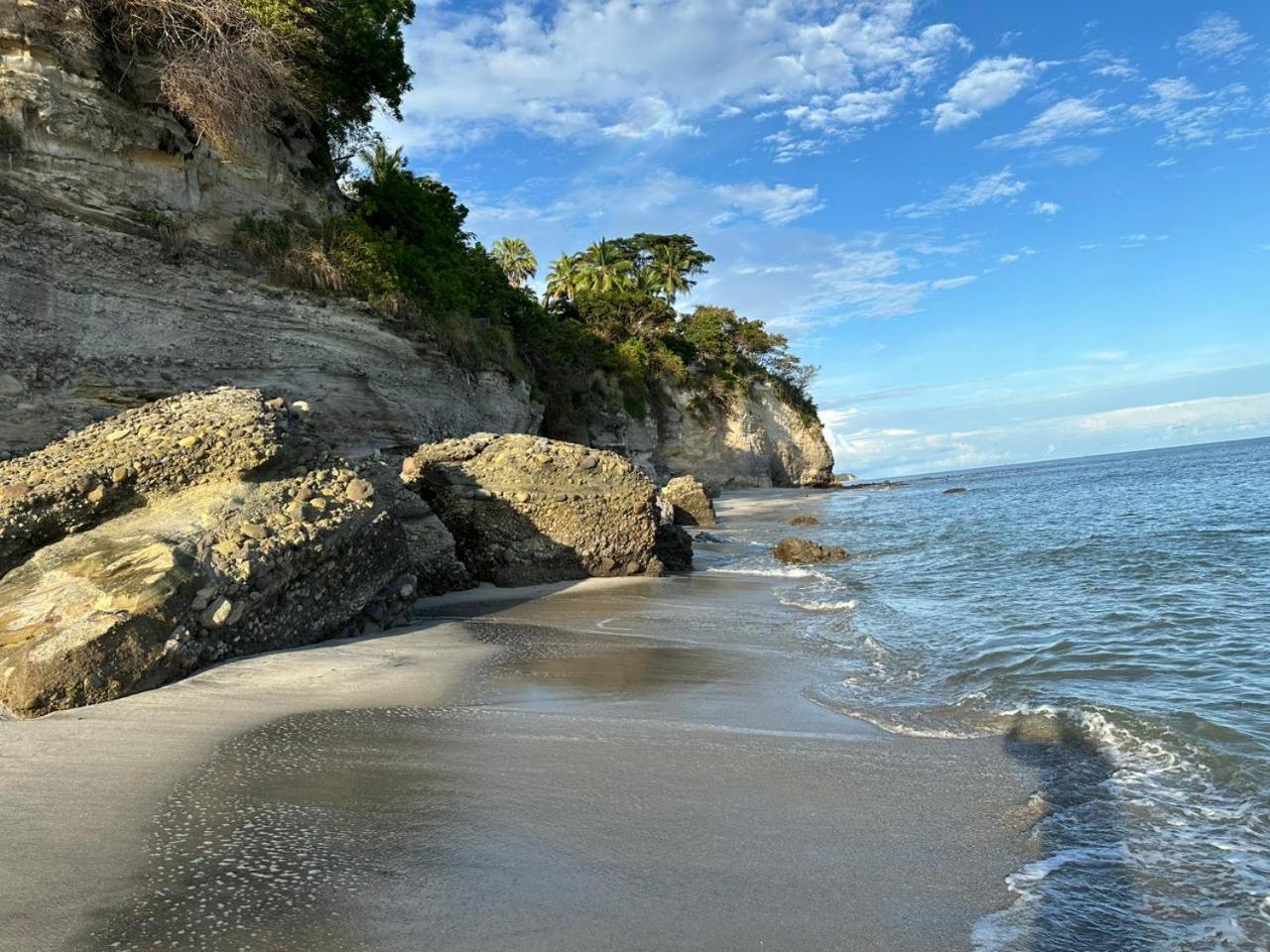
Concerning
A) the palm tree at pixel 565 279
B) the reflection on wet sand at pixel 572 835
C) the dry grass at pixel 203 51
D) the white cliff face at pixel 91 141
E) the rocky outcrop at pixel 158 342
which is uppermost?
the palm tree at pixel 565 279

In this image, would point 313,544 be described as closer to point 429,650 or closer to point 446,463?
point 429,650

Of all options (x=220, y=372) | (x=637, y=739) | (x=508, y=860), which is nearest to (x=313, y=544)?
(x=637, y=739)

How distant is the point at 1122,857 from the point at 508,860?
2.42 meters

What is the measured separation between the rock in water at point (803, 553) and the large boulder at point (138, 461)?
29.9 ft

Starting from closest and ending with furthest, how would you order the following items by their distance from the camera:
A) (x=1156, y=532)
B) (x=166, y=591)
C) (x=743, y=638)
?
(x=166, y=591), (x=743, y=638), (x=1156, y=532)

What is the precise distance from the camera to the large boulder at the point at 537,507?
1040 centimetres

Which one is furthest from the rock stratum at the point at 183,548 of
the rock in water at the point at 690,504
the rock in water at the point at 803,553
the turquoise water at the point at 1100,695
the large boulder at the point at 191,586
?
the rock in water at the point at 690,504

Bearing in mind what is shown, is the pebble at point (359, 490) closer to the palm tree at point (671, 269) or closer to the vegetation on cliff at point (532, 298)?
the vegetation on cliff at point (532, 298)

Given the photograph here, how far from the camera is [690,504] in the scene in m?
21.5

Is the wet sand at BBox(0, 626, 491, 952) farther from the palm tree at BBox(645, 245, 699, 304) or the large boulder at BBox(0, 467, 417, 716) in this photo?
the palm tree at BBox(645, 245, 699, 304)

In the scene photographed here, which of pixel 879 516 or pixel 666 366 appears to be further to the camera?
pixel 666 366

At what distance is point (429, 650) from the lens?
19.1 feet

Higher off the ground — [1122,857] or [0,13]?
[0,13]

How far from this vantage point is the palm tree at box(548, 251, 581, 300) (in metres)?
47.0
